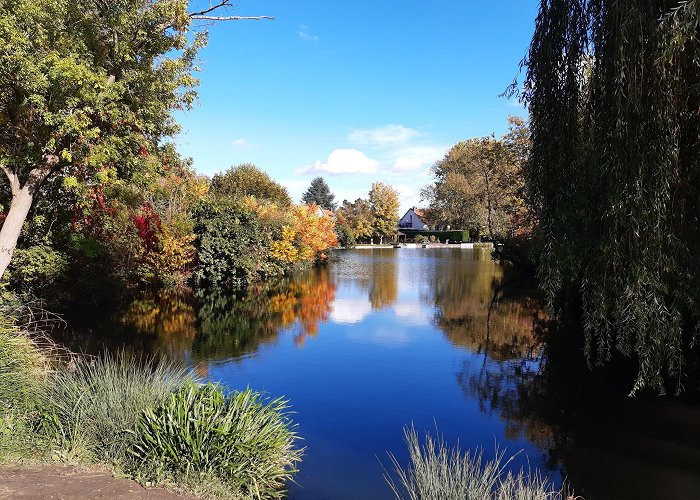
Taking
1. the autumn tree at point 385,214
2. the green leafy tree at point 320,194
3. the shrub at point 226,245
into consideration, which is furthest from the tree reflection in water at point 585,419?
the green leafy tree at point 320,194

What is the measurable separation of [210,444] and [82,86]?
6.93 metres

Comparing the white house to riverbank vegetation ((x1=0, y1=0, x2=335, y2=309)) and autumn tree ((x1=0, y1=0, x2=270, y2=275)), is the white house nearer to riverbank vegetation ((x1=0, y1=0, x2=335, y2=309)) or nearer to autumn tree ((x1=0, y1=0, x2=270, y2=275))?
riverbank vegetation ((x1=0, y1=0, x2=335, y2=309))

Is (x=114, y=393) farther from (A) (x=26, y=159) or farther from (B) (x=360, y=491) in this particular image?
(A) (x=26, y=159)

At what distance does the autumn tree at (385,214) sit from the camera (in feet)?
235

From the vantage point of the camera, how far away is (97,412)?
17.0 ft

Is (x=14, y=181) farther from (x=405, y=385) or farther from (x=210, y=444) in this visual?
(x=405, y=385)

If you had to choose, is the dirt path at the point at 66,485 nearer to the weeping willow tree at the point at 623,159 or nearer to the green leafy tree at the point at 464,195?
the weeping willow tree at the point at 623,159

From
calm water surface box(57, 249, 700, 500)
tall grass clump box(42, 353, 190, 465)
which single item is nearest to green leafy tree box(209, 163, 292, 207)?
calm water surface box(57, 249, 700, 500)

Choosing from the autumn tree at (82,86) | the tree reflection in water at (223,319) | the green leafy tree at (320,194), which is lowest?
the tree reflection in water at (223,319)

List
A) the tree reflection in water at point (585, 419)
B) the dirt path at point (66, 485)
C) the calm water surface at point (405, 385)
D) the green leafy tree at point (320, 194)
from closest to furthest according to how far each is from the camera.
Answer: the dirt path at point (66, 485) → the tree reflection in water at point (585, 419) → the calm water surface at point (405, 385) → the green leafy tree at point (320, 194)

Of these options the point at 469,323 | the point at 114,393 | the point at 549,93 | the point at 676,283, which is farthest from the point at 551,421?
the point at 469,323

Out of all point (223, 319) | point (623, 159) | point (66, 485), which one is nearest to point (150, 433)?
point (66, 485)

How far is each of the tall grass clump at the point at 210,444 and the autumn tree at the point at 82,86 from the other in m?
5.82

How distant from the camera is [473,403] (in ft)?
29.0
